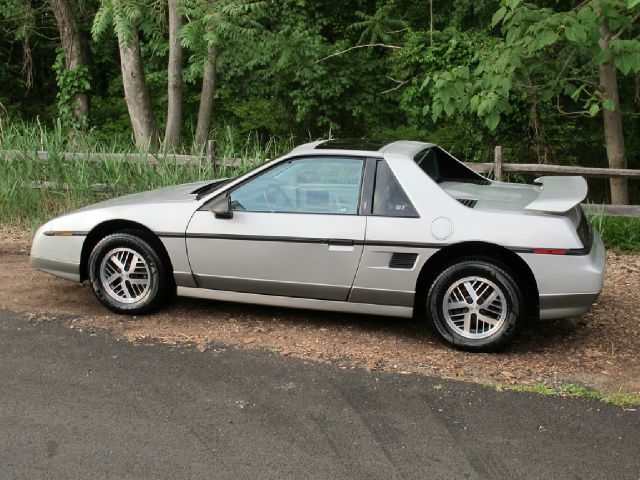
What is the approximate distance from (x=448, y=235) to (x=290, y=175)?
4.32ft

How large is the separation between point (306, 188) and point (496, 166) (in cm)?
462

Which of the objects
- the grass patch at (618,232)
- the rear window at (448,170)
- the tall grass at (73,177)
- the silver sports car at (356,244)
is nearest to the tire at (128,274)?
the silver sports car at (356,244)

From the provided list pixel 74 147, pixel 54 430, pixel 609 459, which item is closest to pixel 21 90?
pixel 74 147

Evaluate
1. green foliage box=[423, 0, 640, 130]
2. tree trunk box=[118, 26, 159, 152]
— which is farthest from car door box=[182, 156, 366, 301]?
tree trunk box=[118, 26, 159, 152]

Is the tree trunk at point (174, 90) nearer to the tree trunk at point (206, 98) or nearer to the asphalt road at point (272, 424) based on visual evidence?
the tree trunk at point (206, 98)

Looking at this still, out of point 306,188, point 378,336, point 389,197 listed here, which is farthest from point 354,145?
point 378,336

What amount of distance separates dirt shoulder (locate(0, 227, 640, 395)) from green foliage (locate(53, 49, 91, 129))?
11123 mm

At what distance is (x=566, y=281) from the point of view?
5.03m

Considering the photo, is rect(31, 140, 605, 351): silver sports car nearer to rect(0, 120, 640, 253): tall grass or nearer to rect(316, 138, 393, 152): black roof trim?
rect(316, 138, 393, 152): black roof trim

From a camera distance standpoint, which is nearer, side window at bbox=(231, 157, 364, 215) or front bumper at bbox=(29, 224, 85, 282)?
side window at bbox=(231, 157, 364, 215)

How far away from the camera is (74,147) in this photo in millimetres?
10844

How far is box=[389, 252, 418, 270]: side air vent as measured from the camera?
5.29 m

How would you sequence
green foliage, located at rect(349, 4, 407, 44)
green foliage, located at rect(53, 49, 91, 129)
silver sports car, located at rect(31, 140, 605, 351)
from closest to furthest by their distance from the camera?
silver sports car, located at rect(31, 140, 605, 351) < green foliage, located at rect(349, 4, 407, 44) < green foliage, located at rect(53, 49, 91, 129)

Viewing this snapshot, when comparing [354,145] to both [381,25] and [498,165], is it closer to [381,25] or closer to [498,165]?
[498,165]
